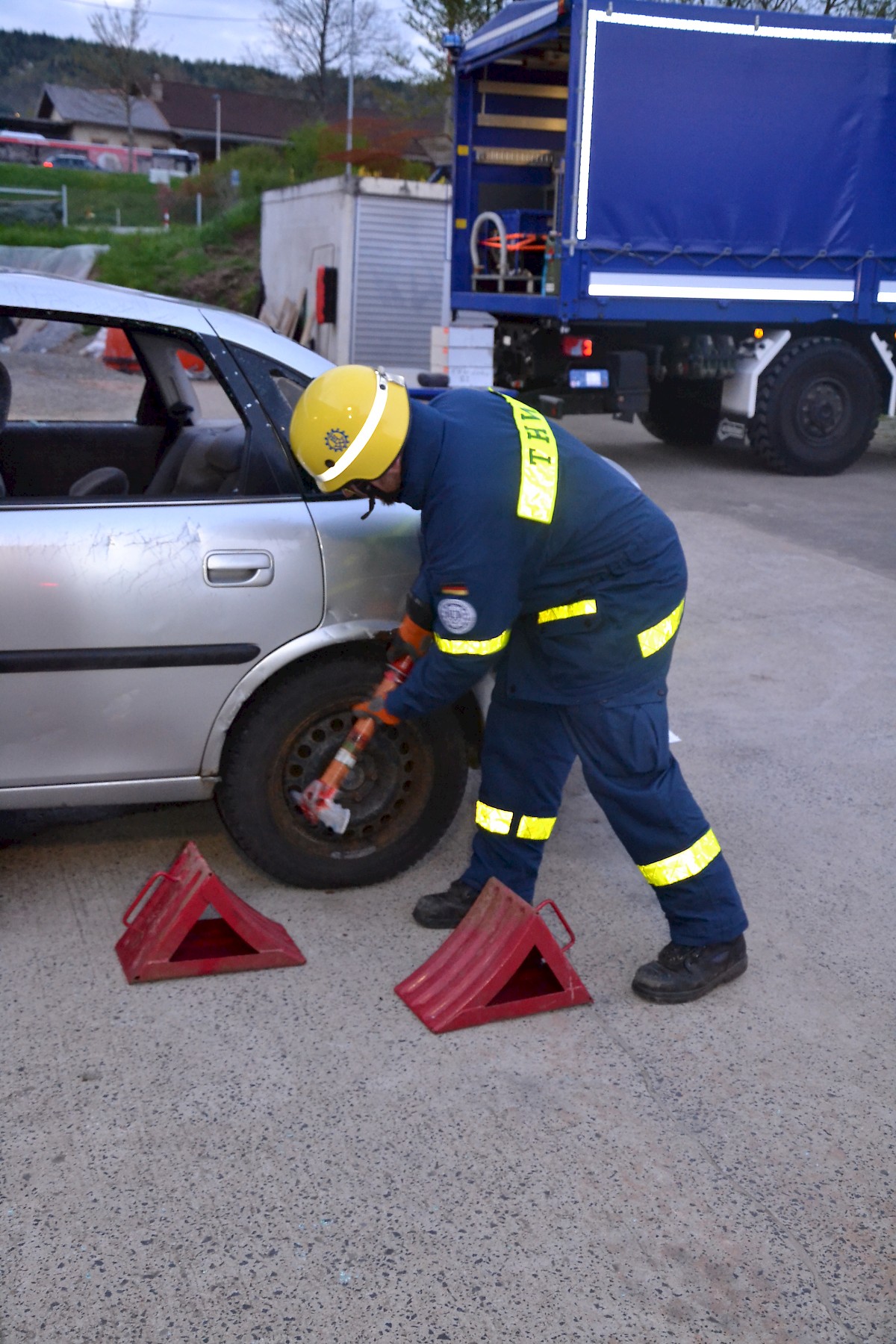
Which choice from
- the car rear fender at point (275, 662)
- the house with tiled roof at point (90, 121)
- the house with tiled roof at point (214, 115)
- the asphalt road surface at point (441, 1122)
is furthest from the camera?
the house with tiled roof at point (214, 115)

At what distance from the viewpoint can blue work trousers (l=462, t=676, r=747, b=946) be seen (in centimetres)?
330

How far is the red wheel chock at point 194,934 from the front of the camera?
347cm

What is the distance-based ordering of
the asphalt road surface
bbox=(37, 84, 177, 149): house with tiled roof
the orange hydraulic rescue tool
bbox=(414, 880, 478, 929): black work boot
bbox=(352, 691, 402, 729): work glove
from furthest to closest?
1. bbox=(37, 84, 177, 149): house with tiled roof
2. bbox=(414, 880, 478, 929): black work boot
3. the orange hydraulic rescue tool
4. bbox=(352, 691, 402, 729): work glove
5. the asphalt road surface

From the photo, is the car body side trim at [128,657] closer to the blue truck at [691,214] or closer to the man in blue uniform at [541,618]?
the man in blue uniform at [541,618]

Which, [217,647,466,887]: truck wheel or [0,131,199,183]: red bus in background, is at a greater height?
[0,131,199,183]: red bus in background

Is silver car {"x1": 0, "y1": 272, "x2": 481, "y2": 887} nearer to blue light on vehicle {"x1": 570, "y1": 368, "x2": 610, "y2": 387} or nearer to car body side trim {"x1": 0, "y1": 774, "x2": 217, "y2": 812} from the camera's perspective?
car body side trim {"x1": 0, "y1": 774, "x2": 217, "y2": 812}

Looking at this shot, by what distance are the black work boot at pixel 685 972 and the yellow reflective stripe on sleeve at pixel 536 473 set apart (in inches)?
49.1

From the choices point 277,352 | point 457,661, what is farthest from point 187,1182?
point 277,352

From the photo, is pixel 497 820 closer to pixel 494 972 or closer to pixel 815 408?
pixel 494 972

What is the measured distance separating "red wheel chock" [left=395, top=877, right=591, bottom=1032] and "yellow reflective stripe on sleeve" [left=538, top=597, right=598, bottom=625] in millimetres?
739

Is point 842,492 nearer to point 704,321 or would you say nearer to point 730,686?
point 704,321

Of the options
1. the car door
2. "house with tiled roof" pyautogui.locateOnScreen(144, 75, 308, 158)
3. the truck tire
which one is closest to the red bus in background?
"house with tiled roof" pyautogui.locateOnScreen(144, 75, 308, 158)

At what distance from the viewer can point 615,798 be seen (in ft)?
11.0

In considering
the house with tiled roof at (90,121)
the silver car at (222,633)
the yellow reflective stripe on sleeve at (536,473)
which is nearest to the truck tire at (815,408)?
the silver car at (222,633)
